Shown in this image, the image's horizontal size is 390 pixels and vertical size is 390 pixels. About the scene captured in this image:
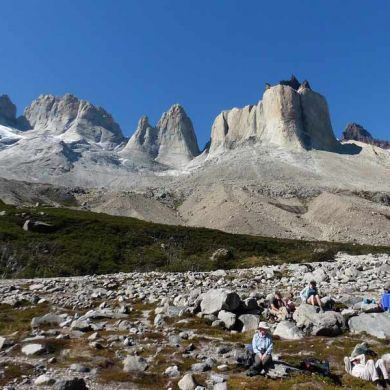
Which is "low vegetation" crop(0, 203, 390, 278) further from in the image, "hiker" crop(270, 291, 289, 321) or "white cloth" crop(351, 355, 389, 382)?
"white cloth" crop(351, 355, 389, 382)

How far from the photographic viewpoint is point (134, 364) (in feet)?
47.6

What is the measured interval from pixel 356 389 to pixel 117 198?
131 m

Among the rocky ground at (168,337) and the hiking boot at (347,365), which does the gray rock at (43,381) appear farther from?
the hiking boot at (347,365)

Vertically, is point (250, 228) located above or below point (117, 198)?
below

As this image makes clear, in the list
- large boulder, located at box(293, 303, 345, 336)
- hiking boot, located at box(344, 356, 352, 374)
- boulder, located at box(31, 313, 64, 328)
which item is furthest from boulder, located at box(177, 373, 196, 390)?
boulder, located at box(31, 313, 64, 328)

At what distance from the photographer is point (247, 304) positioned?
68.5ft

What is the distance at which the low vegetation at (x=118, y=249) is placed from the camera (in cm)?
5072

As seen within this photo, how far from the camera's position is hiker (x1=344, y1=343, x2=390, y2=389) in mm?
13023

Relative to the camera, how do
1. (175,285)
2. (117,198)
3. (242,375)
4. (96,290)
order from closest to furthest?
(242,375) → (96,290) → (175,285) → (117,198)

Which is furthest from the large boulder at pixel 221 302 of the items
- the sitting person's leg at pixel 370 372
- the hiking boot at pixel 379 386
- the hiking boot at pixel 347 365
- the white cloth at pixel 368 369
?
the hiking boot at pixel 379 386

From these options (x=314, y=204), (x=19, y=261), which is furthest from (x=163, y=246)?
(x=314, y=204)

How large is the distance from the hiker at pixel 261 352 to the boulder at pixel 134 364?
3.31 meters

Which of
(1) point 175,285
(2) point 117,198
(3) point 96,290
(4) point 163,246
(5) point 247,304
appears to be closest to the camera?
(5) point 247,304

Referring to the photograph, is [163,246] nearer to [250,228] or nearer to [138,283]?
[138,283]
